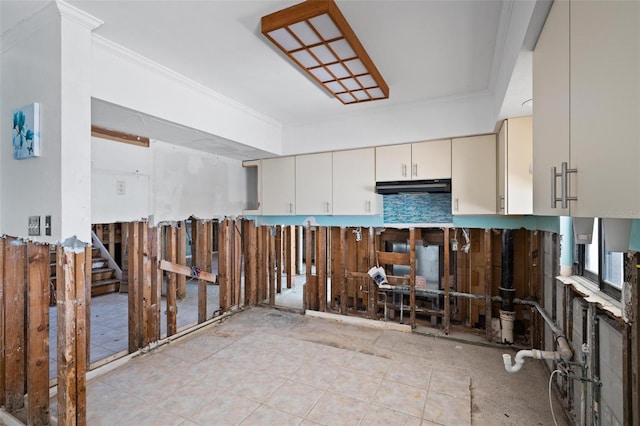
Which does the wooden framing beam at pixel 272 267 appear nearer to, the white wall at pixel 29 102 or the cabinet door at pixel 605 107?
the white wall at pixel 29 102

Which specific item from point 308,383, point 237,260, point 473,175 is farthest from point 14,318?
point 473,175

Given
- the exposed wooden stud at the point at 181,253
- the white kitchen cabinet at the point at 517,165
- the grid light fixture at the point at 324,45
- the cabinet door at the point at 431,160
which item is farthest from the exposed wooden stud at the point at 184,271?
the white kitchen cabinet at the point at 517,165

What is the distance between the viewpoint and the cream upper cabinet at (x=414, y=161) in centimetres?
Result: 319

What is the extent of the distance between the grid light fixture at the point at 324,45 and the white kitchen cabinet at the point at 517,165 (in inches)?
44.5

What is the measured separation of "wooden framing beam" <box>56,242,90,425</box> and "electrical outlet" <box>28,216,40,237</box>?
252mm

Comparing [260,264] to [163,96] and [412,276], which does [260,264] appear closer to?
[412,276]

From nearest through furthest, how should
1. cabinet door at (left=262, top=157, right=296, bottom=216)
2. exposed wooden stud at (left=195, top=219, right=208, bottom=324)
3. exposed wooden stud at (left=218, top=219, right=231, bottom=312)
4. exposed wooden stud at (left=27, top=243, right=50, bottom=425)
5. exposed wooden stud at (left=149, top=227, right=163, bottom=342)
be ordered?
exposed wooden stud at (left=27, top=243, right=50, bottom=425) < exposed wooden stud at (left=149, top=227, right=163, bottom=342) < exposed wooden stud at (left=195, top=219, right=208, bottom=324) < cabinet door at (left=262, top=157, right=296, bottom=216) < exposed wooden stud at (left=218, top=219, right=231, bottom=312)

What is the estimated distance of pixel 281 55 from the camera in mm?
2211

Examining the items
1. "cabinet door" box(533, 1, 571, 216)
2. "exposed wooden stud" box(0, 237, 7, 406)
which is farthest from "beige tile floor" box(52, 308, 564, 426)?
"cabinet door" box(533, 1, 571, 216)

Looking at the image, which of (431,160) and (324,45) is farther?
(431,160)

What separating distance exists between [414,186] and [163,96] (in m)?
2.55

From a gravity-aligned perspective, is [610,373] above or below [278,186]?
below

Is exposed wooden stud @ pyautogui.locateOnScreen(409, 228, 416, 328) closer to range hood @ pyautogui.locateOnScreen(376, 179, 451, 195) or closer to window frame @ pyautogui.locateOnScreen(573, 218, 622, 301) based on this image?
range hood @ pyautogui.locateOnScreen(376, 179, 451, 195)

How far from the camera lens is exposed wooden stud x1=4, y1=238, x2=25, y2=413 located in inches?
82.8
